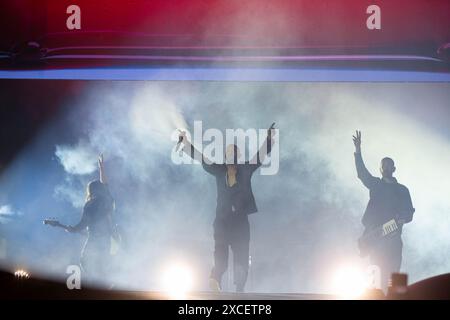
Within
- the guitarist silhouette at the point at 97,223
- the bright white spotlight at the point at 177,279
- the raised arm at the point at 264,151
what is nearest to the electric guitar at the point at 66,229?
the guitarist silhouette at the point at 97,223

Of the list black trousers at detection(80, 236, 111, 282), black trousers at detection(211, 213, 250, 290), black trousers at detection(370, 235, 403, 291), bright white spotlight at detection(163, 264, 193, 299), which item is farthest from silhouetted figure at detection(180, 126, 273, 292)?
black trousers at detection(370, 235, 403, 291)

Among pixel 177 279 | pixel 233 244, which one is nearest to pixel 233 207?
pixel 233 244

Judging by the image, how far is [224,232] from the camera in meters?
4.11

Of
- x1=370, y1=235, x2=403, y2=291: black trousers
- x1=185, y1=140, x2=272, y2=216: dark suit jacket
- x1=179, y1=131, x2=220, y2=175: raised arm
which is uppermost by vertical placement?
x1=179, y1=131, x2=220, y2=175: raised arm

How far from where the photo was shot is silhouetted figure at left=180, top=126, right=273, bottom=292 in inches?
161

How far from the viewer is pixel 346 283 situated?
4.07 meters

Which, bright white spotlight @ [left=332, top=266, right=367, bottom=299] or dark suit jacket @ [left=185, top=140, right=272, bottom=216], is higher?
dark suit jacket @ [left=185, top=140, right=272, bottom=216]

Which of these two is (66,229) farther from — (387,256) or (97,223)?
(387,256)

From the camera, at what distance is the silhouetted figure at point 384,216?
13.4ft

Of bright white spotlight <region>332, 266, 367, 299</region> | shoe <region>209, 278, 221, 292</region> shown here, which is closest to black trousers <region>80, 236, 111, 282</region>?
shoe <region>209, 278, 221, 292</region>

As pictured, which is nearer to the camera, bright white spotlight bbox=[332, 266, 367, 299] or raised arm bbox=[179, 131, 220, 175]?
bright white spotlight bbox=[332, 266, 367, 299]

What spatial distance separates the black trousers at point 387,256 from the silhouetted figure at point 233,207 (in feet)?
2.60

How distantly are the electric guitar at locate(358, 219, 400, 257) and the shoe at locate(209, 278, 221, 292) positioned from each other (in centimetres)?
90

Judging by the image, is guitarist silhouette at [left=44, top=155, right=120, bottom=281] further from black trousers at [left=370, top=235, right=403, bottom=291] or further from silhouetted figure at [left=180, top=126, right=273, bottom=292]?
black trousers at [left=370, top=235, right=403, bottom=291]
